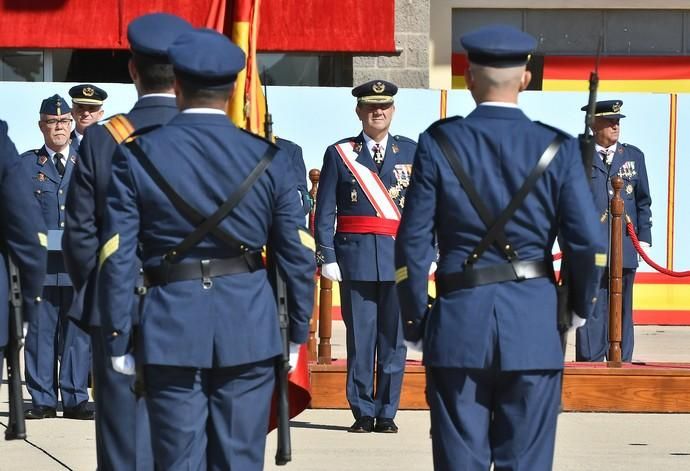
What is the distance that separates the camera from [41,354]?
10.3 metres

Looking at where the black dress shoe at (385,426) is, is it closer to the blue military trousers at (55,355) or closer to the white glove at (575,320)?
the blue military trousers at (55,355)

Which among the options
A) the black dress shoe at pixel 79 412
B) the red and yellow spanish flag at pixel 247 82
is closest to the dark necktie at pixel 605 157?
the red and yellow spanish flag at pixel 247 82

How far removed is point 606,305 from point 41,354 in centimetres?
393

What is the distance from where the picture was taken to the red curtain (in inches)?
662

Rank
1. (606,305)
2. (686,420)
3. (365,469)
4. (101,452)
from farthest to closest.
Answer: (606,305) → (686,420) → (365,469) → (101,452)

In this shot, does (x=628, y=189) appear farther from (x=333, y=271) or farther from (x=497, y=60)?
(x=497, y=60)

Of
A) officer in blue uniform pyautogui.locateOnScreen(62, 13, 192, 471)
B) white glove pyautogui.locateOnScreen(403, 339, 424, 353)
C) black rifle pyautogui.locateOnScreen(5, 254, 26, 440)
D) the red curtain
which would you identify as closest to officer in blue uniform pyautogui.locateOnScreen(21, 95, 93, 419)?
black rifle pyautogui.locateOnScreen(5, 254, 26, 440)

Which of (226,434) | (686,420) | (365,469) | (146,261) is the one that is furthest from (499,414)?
(686,420)

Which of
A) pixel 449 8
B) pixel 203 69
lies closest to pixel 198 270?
pixel 203 69

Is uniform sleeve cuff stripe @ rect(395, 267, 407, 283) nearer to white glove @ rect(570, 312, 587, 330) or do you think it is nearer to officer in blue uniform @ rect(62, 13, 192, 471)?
white glove @ rect(570, 312, 587, 330)

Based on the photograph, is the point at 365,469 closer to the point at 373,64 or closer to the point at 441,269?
the point at 441,269

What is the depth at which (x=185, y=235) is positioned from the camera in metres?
5.53

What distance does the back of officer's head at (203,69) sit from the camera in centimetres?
556

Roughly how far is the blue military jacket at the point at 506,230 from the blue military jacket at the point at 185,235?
51 centimetres
